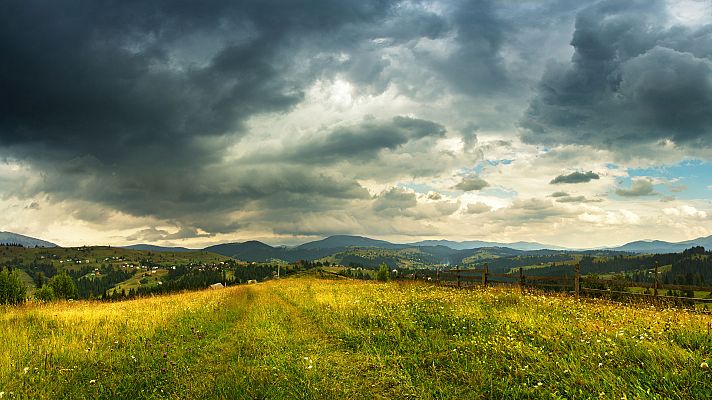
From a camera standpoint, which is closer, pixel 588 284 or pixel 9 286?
pixel 588 284

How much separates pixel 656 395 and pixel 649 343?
257 centimetres

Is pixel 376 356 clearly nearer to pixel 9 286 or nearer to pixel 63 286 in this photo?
pixel 9 286

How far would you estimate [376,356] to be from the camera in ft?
32.0

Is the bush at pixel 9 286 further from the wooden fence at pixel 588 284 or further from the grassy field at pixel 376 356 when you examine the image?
the wooden fence at pixel 588 284

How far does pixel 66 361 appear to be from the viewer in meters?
9.93

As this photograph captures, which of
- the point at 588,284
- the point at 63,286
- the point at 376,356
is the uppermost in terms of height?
the point at 588,284

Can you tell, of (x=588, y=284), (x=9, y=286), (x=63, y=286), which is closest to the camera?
(x=588, y=284)

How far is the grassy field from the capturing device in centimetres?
743

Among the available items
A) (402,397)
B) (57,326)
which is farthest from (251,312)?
(402,397)

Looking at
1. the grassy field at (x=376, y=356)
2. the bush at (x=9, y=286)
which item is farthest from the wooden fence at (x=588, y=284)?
the bush at (x=9, y=286)

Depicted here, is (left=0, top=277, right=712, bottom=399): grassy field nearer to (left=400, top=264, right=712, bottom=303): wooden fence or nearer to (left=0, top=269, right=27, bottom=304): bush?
(left=400, top=264, right=712, bottom=303): wooden fence

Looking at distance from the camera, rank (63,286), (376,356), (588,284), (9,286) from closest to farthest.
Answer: (376,356)
(588,284)
(9,286)
(63,286)

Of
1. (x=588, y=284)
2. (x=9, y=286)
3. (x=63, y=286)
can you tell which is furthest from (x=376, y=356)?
(x=63, y=286)

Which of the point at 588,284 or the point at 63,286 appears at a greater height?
the point at 588,284
